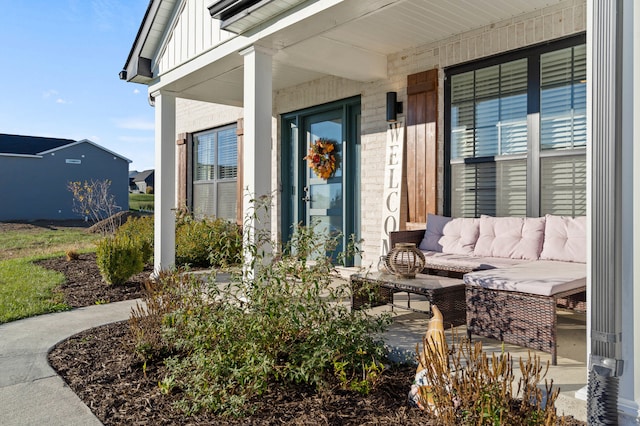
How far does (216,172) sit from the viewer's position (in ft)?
28.4

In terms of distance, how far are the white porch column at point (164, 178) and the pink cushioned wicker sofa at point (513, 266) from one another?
9.64 feet

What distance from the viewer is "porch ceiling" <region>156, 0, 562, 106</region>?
3586mm

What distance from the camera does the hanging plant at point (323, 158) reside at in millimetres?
6262

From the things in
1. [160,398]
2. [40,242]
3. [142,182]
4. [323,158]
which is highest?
[142,182]

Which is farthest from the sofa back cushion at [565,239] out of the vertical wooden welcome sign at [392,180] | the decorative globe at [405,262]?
the vertical wooden welcome sign at [392,180]

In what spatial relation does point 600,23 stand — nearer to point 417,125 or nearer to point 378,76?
point 417,125

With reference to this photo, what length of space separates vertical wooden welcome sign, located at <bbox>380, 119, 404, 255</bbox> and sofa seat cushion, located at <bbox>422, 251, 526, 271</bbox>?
Result: 1070 mm

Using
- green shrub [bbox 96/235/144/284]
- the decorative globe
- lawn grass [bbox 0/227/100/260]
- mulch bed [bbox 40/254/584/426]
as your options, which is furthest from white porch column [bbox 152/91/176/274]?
lawn grass [bbox 0/227/100/260]

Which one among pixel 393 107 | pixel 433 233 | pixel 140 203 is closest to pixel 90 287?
pixel 433 233

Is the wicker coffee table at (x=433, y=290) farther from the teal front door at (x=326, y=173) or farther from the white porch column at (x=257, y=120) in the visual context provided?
the teal front door at (x=326, y=173)

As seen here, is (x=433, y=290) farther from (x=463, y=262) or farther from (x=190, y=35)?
(x=190, y=35)

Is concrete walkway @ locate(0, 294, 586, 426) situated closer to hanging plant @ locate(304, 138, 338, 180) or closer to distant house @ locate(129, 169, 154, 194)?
hanging plant @ locate(304, 138, 338, 180)

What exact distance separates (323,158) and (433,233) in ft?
7.39

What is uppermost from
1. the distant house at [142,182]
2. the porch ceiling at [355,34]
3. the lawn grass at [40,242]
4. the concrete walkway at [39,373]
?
the distant house at [142,182]
